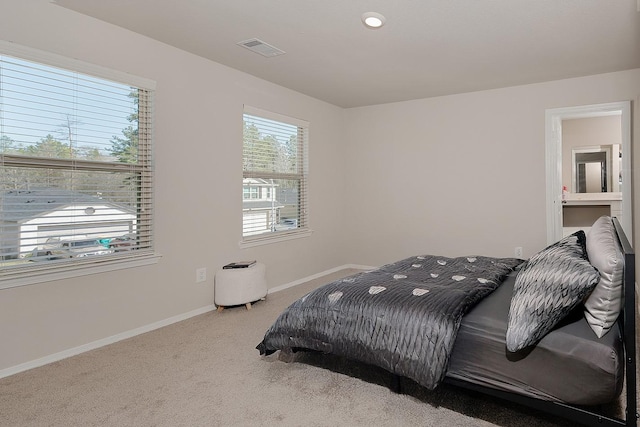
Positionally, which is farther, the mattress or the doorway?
the doorway

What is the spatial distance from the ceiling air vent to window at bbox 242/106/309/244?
0.76 m

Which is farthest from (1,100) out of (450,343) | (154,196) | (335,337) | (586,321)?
(586,321)

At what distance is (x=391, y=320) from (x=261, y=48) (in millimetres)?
2610

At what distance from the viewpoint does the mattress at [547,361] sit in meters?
1.55

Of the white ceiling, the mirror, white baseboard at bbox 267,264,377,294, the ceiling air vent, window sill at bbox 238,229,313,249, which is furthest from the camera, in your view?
the mirror

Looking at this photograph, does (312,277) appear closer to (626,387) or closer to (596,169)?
(626,387)

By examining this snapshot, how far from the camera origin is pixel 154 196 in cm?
326

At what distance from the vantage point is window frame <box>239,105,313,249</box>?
421 cm

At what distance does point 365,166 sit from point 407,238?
122cm

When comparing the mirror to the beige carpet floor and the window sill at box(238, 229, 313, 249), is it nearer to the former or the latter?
the window sill at box(238, 229, 313, 249)

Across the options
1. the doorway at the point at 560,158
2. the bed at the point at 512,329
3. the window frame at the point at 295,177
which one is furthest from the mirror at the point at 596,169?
the bed at the point at 512,329

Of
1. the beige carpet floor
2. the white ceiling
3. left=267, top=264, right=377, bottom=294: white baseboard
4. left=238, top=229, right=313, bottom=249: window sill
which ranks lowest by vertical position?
the beige carpet floor

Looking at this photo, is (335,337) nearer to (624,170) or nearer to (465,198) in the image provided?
→ (465,198)

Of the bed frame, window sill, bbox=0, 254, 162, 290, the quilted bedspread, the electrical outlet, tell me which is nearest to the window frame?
the electrical outlet
